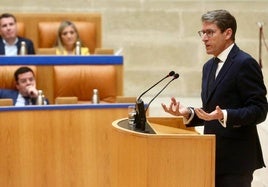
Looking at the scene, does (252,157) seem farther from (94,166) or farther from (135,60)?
(135,60)

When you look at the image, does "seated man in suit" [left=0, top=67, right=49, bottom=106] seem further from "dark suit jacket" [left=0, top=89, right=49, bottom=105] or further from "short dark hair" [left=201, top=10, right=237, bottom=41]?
"short dark hair" [left=201, top=10, right=237, bottom=41]

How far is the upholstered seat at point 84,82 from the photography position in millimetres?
4379

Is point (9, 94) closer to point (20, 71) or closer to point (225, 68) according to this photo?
point (20, 71)

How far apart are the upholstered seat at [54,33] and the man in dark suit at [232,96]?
3035 mm

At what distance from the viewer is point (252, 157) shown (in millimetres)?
2359

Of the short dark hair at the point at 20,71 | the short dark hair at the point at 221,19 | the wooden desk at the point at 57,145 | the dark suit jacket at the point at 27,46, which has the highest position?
the short dark hair at the point at 221,19

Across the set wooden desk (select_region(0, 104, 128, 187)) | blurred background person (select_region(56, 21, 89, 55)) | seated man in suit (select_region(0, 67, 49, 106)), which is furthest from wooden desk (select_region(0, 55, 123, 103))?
wooden desk (select_region(0, 104, 128, 187))

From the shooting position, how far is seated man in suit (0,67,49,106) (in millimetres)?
4125

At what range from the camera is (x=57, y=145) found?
3.63 metres

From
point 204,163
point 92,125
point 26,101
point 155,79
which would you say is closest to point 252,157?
point 204,163

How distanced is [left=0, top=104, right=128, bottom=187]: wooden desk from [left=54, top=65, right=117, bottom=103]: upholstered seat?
28.0 inches

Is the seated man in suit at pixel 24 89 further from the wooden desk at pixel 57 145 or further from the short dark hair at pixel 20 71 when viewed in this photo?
the wooden desk at pixel 57 145

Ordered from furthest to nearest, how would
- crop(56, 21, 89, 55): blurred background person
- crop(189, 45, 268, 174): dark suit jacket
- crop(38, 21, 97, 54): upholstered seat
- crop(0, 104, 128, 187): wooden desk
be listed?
1. crop(38, 21, 97, 54): upholstered seat
2. crop(56, 21, 89, 55): blurred background person
3. crop(0, 104, 128, 187): wooden desk
4. crop(189, 45, 268, 174): dark suit jacket

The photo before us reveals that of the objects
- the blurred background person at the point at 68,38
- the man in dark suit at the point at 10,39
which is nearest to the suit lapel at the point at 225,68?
the blurred background person at the point at 68,38
